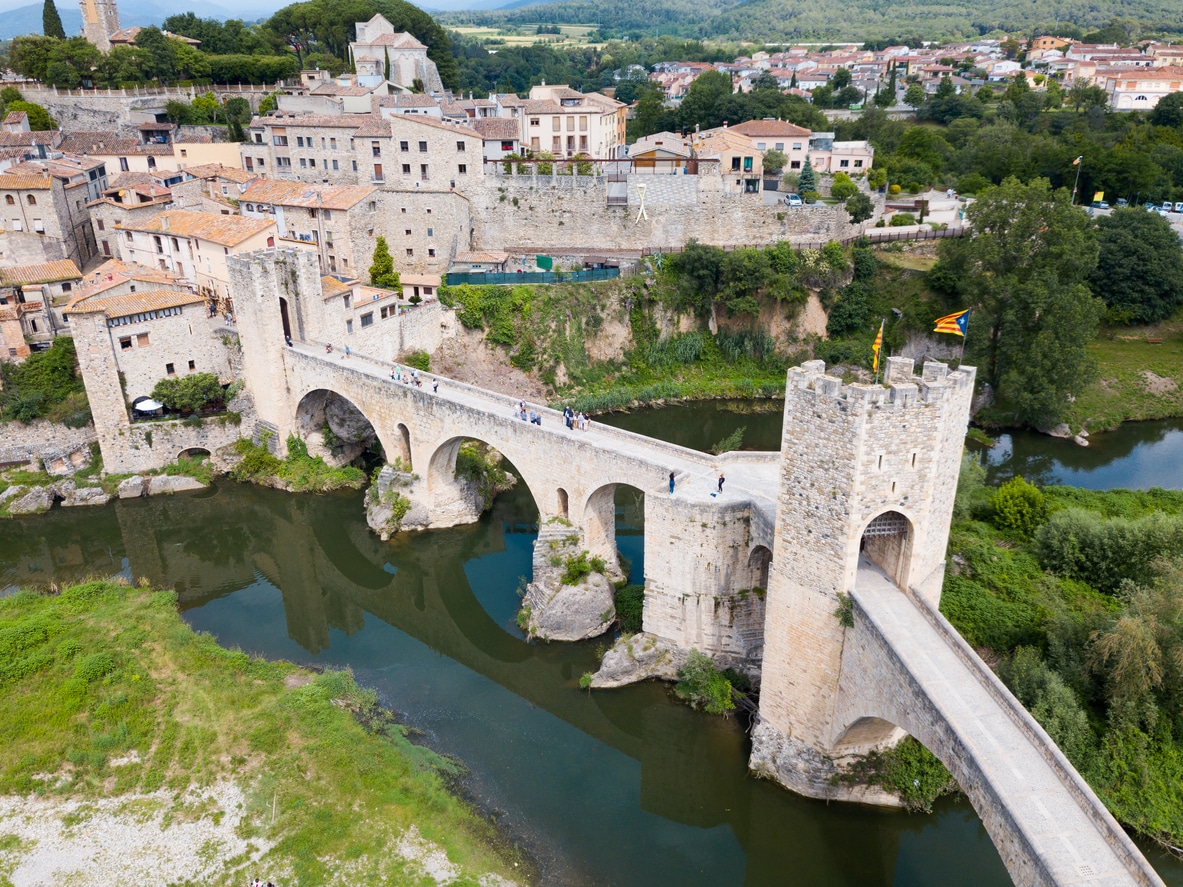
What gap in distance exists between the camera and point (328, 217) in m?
39.5

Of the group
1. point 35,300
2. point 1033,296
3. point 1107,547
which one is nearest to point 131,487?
point 35,300

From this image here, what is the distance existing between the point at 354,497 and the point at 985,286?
26.9m

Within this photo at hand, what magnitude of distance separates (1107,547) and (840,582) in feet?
32.8

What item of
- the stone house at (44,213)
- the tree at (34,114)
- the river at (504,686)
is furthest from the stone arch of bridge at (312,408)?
the tree at (34,114)

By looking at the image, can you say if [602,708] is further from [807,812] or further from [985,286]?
[985,286]

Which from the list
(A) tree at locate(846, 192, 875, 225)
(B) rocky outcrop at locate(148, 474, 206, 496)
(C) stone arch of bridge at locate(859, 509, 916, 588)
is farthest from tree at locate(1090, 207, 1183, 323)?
(B) rocky outcrop at locate(148, 474, 206, 496)

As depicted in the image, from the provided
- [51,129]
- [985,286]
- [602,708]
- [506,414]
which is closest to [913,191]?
[985,286]

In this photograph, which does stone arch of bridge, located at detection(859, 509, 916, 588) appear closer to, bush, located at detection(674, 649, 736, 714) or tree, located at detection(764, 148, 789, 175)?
bush, located at detection(674, 649, 736, 714)

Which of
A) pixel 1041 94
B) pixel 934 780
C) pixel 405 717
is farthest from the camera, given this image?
pixel 1041 94

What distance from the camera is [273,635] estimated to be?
78.5 ft

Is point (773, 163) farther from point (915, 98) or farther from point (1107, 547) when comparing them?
point (915, 98)

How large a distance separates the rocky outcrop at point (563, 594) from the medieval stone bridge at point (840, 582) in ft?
1.72

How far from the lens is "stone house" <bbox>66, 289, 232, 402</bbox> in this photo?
98.6 ft

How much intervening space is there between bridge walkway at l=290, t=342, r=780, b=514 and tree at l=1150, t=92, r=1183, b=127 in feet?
193
